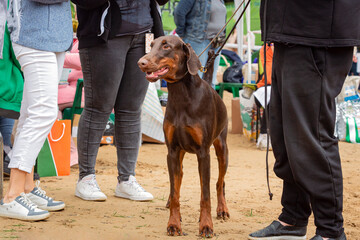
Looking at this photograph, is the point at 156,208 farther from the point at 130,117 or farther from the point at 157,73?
the point at 157,73

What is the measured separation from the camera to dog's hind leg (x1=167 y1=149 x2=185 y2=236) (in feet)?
10.3

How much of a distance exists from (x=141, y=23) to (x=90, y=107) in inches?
30.5

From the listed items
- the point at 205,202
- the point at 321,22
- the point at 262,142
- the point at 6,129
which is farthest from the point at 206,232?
the point at 262,142

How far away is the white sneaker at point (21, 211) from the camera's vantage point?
322cm

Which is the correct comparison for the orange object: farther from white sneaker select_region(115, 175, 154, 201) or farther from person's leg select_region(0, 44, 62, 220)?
person's leg select_region(0, 44, 62, 220)

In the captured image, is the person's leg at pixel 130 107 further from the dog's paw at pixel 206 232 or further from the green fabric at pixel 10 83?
the dog's paw at pixel 206 232

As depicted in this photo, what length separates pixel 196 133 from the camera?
10.5ft

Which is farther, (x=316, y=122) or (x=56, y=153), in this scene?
(x=56, y=153)

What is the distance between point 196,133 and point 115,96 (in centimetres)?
94

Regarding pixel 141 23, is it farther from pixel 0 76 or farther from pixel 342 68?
pixel 342 68

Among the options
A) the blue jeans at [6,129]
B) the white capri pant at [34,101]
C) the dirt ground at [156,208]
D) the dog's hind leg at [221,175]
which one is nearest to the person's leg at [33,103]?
the white capri pant at [34,101]

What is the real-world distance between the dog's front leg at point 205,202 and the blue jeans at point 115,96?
98 cm

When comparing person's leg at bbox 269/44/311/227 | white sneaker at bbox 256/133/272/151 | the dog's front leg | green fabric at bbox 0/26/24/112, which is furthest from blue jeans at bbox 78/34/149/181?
white sneaker at bbox 256/133/272/151

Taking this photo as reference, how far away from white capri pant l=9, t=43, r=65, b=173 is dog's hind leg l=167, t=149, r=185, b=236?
0.88 m
